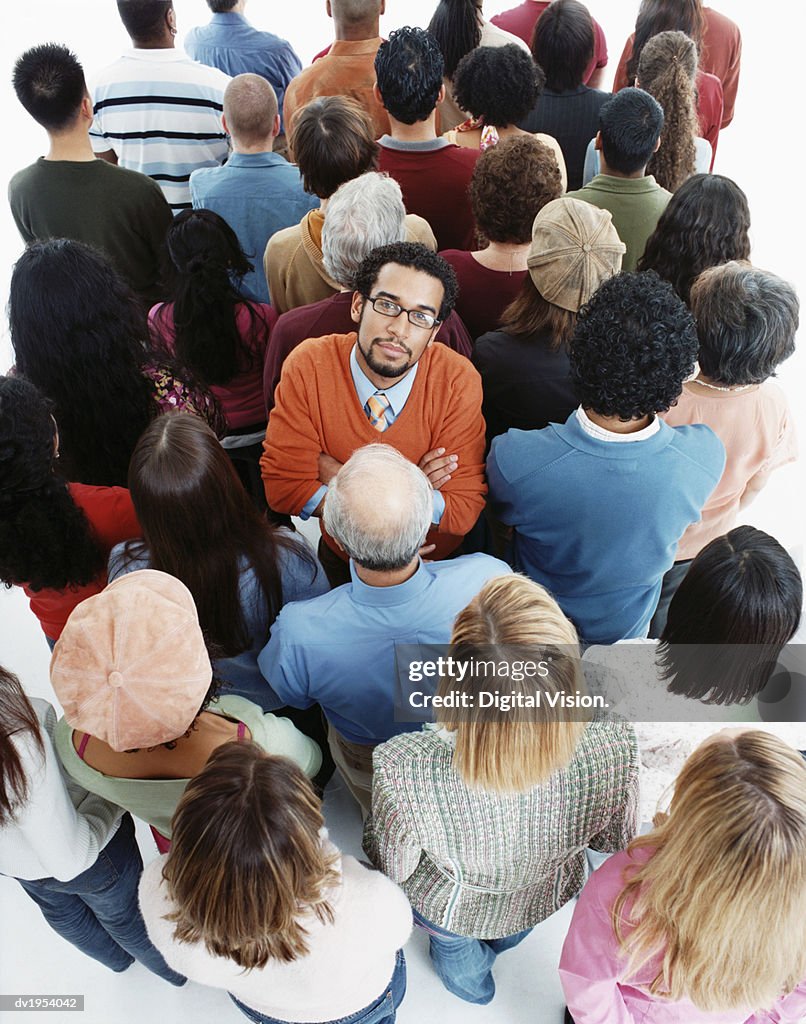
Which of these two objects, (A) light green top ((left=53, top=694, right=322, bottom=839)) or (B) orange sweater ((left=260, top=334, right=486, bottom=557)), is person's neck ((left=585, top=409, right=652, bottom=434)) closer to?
(B) orange sweater ((left=260, top=334, right=486, bottom=557))

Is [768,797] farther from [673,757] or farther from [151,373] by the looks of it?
[151,373]

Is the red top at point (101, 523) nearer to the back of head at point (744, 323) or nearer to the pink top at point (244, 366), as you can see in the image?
the pink top at point (244, 366)

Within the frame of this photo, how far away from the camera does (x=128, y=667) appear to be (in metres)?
1.22

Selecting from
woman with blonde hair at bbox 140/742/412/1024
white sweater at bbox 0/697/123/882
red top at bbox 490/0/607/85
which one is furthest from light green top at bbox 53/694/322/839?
red top at bbox 490/0/607/85

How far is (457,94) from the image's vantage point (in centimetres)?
283

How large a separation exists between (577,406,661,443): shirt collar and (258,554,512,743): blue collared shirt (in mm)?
352

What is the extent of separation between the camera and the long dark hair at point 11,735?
4.09ft

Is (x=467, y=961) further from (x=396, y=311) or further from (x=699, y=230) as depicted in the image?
(x=699, y=230)

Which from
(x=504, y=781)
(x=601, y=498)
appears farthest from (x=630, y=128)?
(x=504, y=781)

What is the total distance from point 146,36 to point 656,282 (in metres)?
2.45

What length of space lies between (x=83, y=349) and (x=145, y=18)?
183cm

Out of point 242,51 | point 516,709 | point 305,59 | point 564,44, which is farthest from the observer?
point 305,59

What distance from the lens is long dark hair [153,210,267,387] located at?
7.04 feet

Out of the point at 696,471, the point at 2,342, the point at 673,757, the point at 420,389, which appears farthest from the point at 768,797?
the point at 2,342
